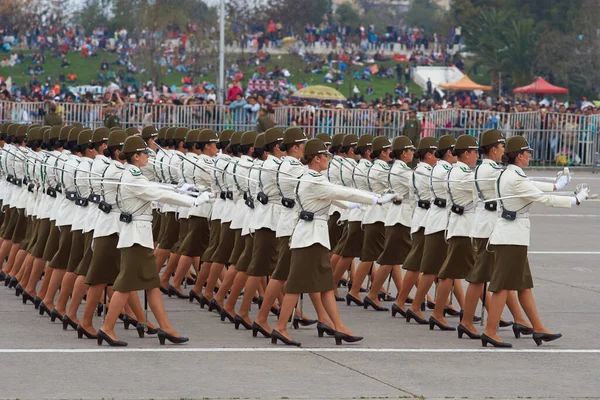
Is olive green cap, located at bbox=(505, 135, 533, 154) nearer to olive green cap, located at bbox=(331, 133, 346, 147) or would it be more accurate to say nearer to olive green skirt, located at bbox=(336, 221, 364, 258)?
olive green skirt, located at bbox=(336, 221, 364, 258)

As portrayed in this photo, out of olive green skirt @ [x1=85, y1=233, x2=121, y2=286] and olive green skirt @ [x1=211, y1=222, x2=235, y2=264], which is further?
olive green skirt @ [x1=211, y1=222, x2=235, y2=264]

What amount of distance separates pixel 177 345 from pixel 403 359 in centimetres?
207

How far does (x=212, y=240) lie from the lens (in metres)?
14.4

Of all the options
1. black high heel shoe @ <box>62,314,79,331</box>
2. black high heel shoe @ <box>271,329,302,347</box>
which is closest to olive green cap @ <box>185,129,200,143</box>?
black high heel shoe @ <box>62,314,79,331</box>

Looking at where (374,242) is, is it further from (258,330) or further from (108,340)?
(108,340)

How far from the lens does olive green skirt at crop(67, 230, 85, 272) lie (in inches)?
500

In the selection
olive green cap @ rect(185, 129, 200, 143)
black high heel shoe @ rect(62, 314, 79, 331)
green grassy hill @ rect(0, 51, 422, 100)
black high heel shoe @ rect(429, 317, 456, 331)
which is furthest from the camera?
green grassy hill @ rect(0, 51, 422, 100)

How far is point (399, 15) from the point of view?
119 m

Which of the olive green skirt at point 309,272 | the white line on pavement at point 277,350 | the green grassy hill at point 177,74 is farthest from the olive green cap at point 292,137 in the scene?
the green grassy hill at point 177,74

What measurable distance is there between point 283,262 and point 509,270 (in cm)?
208

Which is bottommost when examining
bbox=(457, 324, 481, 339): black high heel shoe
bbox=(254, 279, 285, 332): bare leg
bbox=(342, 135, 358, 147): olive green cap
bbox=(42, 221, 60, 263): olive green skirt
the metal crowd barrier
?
bbox=(457, 324, 481, 339): black high heel shoe

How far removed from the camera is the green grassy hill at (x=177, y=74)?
64.7 m

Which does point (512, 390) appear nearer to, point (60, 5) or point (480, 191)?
point (480, 191)

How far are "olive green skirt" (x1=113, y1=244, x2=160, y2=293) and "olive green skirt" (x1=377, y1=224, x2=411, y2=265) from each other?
3.31 m
